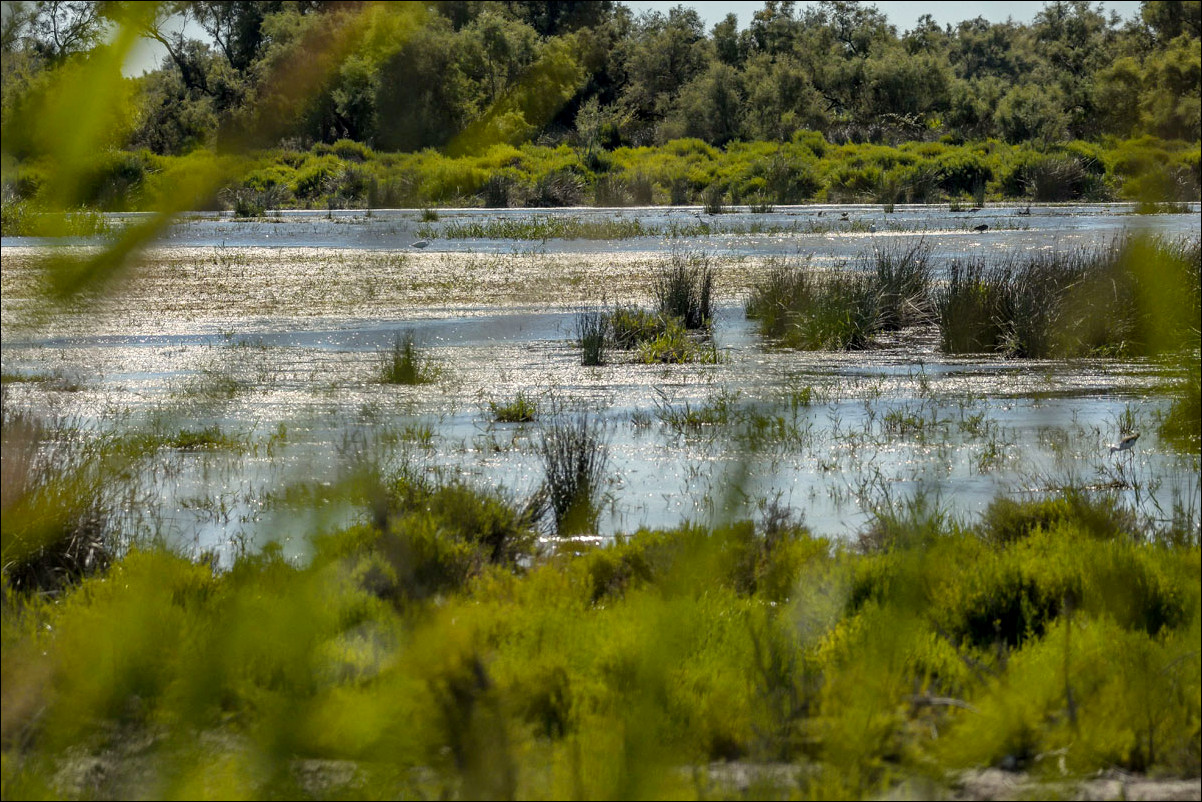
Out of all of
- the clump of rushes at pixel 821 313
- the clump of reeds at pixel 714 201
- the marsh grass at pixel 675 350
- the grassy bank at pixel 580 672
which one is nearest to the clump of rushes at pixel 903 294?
the clump of rushes at pixel 821 313

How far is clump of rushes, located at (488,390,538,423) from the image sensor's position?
392 inches

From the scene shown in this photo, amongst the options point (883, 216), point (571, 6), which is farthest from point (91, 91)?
point (883, 216)

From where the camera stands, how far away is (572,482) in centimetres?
697

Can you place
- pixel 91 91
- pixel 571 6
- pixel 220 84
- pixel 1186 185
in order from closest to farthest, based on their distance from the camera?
pixel 91 91, pixel 220 84, pixel 1186 185, pixel 571 6

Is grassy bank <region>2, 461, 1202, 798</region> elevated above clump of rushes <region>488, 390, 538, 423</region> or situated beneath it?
elevated above

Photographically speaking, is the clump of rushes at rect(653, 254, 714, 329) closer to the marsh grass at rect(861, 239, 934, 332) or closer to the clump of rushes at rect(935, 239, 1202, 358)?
the marsh grass at rect(861, 239, 934, 332)

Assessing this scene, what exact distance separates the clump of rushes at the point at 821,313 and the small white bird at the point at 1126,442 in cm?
593

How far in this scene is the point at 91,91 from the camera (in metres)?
1.01

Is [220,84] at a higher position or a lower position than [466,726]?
higher

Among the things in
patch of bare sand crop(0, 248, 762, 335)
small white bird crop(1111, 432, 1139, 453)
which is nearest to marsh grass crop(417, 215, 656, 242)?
patch of bare sand crop(0, 248, 762, 335)

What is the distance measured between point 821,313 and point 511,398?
202 inches

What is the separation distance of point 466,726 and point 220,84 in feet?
8.18

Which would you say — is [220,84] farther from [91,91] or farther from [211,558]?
[211,558]

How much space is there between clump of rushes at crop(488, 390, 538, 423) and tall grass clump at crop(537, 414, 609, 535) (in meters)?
2.43
